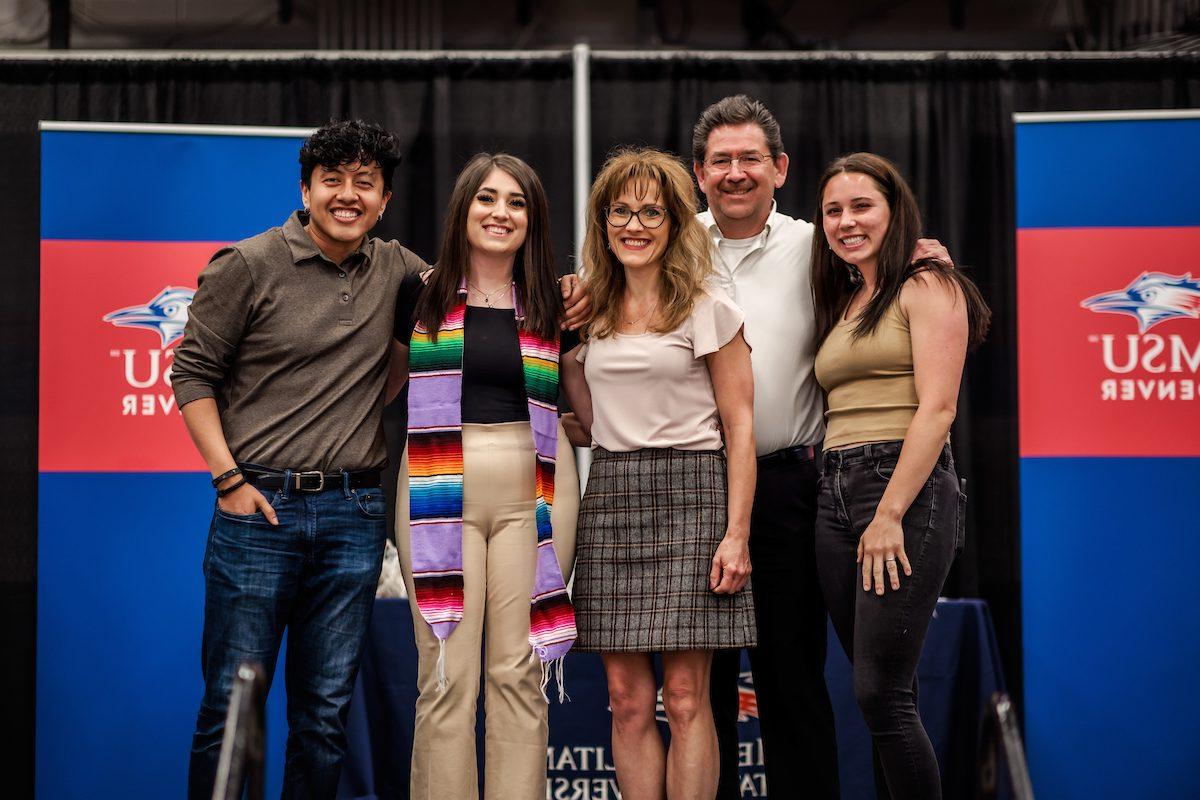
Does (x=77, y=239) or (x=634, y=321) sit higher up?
(x=77, y=239)

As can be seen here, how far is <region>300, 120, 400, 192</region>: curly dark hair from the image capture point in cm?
229

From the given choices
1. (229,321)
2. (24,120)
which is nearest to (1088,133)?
(229,321)

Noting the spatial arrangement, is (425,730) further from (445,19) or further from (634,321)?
(445,19)

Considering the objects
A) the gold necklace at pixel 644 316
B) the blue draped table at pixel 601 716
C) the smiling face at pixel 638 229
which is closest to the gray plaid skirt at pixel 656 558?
the gold necklace at pixel 644 316

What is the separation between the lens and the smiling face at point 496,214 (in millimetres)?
2232

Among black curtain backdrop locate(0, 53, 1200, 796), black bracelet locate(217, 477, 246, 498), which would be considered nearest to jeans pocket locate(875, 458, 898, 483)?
black bracelet locate(217, 477, 246, 498)

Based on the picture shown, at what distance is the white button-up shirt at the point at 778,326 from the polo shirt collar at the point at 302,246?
0.79m

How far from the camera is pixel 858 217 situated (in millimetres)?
2236

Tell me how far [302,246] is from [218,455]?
48 centimetres

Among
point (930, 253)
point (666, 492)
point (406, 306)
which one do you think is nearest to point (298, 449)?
point (406, 306)

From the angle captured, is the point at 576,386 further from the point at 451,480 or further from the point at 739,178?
the point at 739,178

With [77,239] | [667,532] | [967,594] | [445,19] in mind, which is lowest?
[967,594]

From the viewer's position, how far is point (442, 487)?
220 centimetres

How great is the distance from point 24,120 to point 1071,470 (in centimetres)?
389
